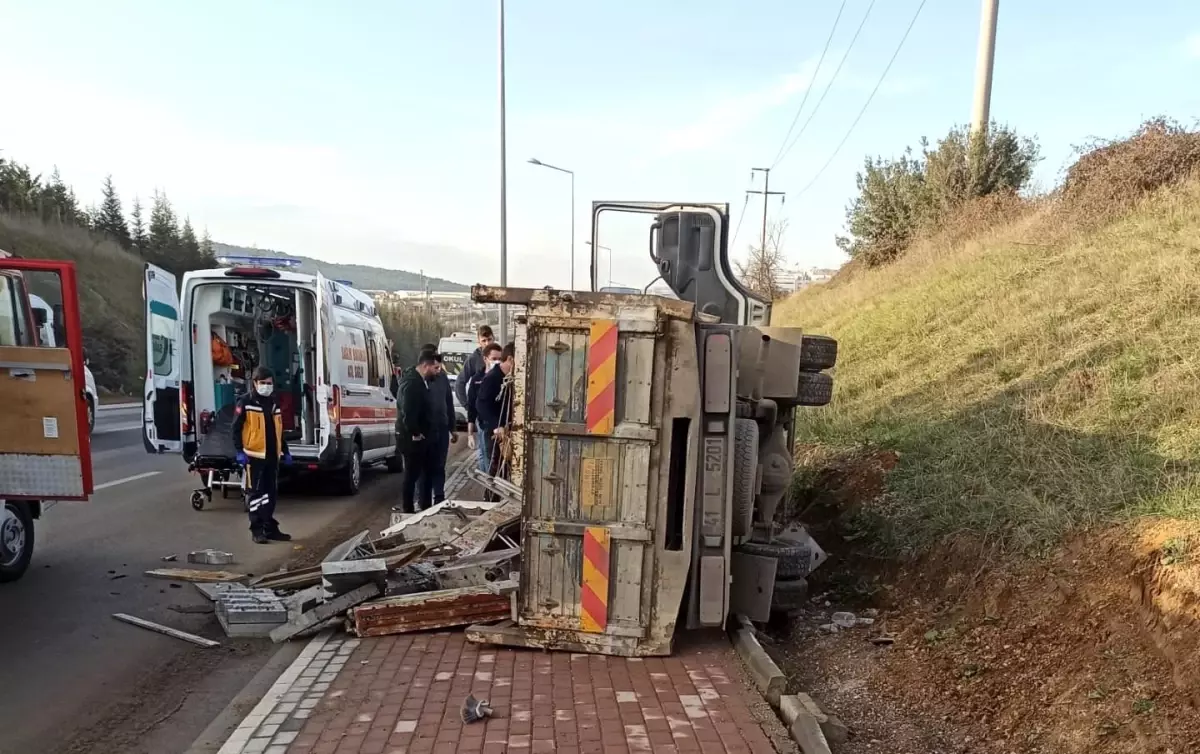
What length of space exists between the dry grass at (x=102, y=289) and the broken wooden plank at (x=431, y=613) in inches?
1253

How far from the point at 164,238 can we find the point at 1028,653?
57.4 metres

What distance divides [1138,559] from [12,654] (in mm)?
6412

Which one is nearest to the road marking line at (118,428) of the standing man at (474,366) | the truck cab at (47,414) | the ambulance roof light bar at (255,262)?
the ambulance roof light bar at (255,262)

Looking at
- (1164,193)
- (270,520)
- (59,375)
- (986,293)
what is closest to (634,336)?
(59,375)

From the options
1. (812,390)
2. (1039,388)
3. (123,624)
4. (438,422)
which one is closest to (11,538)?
(123,624)

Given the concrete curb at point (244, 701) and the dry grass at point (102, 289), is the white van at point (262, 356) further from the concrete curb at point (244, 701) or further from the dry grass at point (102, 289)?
the dry grass at point (102, 289)

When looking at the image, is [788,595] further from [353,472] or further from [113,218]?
[113,218]

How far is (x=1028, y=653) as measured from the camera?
4082 mm

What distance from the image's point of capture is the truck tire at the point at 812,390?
5742 millimetres

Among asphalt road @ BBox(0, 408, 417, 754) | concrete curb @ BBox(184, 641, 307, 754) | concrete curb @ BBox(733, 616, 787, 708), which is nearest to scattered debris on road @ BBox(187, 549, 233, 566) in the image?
asphalt road @ BBox(0, 408, 417, 754)

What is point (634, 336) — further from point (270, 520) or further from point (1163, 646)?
point (270, 520)

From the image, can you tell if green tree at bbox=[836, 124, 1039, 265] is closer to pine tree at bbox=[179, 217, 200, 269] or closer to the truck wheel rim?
the truck wheel rim

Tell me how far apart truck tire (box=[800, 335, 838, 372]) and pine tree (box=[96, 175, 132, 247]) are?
5374 centimetres

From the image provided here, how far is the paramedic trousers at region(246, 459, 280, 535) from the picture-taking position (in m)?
7.86
